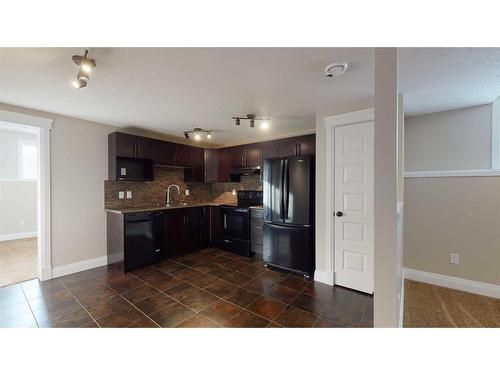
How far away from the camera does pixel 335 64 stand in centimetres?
164

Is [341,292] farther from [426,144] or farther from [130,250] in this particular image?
[130,250]

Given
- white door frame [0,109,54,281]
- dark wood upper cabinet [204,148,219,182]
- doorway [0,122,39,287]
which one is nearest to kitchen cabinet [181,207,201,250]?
dark wood upper cabinet [204,148,219,182]

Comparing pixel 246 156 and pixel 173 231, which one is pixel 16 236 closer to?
pixel 173 231

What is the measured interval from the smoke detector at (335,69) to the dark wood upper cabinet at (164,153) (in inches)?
122

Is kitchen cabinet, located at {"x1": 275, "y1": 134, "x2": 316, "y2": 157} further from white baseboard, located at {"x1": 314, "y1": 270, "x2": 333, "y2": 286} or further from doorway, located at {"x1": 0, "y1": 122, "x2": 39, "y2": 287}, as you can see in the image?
doorway, located at {"x1": 0, "y1": 122, "x2": 39, "y2": 287}

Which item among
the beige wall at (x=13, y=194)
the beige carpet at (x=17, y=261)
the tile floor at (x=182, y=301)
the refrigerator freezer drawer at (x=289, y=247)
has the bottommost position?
the tile floor at (x=182, y=301)

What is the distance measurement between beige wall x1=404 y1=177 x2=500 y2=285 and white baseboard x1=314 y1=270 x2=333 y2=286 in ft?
4.00

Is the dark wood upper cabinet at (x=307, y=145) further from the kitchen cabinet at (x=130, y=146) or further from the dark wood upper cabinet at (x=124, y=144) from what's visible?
the dark wood upper cabinet at (x=124, y=144)

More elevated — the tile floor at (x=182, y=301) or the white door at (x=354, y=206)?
the white door at (x=354, y=206)

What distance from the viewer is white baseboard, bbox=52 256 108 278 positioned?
115 inches

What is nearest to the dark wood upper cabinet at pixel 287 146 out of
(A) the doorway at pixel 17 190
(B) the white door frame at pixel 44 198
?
(B) the white door frame at pixel 44 198

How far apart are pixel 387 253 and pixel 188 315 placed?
A: 186 centimetres

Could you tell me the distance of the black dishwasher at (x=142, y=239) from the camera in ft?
10.1
